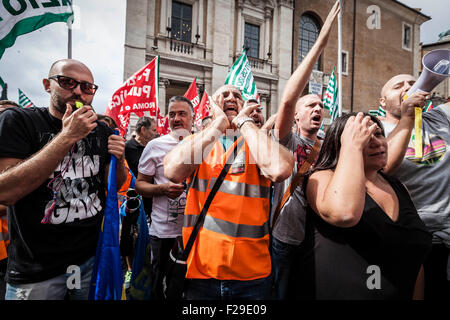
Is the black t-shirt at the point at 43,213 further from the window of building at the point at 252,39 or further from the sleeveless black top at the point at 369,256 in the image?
the window of building at the point at 252,39

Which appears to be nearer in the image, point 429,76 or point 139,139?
point 429,76

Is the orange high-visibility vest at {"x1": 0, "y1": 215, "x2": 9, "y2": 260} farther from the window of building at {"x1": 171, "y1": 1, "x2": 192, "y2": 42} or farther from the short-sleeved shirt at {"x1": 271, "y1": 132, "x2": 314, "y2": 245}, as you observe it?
the window of building at {"x1": 171, "y1": 1, "x2": 192, "y2": 42}

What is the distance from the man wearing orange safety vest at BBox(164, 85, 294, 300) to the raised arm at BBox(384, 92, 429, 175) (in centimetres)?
85

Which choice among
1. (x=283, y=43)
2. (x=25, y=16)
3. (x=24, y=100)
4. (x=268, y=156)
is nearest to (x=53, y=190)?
(x=268, y=156)

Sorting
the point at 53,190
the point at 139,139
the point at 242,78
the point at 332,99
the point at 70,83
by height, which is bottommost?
the point at 53,190

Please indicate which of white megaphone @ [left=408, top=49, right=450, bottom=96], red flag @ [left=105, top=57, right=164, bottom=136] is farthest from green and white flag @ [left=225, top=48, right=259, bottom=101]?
white megaphone @ [left=408, top=49, right=450, bottom=96]

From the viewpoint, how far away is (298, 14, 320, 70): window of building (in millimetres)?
16828

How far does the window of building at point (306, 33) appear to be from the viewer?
55.2ft

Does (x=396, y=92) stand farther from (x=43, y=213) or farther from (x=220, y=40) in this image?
Result: (x=220, y=40)

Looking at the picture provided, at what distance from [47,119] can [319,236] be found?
179 centimetres

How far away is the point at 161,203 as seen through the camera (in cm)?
255

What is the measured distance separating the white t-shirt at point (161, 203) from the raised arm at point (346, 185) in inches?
58.9

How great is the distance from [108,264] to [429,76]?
2.48 meters
